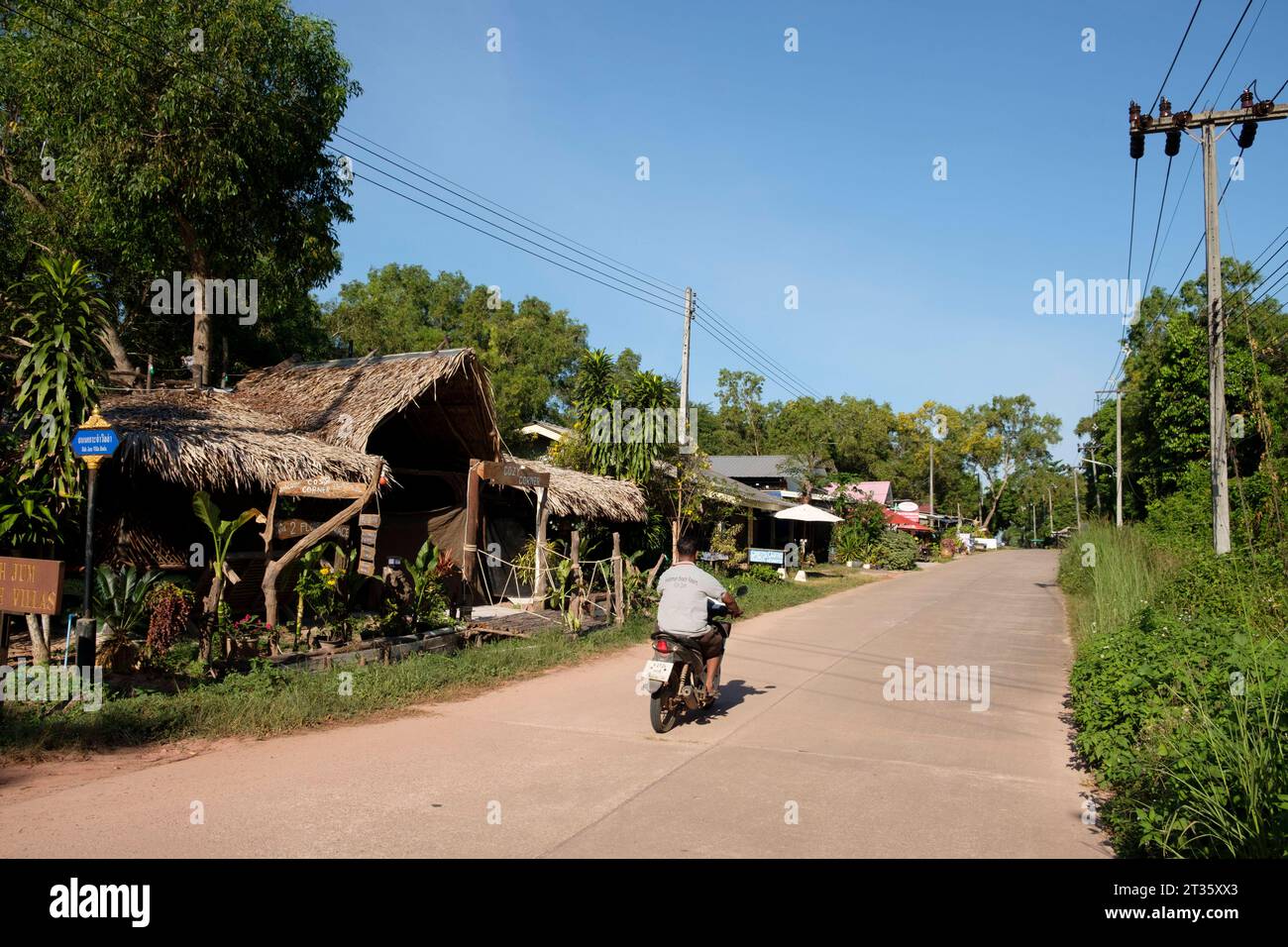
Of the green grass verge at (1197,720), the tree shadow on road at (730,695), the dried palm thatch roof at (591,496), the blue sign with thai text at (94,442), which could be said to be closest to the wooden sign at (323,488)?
the blue sign with thai text at (94,442)

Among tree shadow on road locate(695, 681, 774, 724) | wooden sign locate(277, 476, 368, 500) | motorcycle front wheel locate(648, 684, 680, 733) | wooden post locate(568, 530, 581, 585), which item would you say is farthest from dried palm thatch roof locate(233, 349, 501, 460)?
motorcycle front wheel locate(648, 684, 680, 733)

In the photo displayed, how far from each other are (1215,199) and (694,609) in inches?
507

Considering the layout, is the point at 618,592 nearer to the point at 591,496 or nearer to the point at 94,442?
Result: the point at 591,496

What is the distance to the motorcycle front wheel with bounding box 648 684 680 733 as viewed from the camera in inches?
295

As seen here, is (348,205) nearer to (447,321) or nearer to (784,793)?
(784,793)

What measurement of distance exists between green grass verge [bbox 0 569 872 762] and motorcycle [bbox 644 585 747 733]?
2.55m

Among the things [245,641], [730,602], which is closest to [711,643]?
[730,602]

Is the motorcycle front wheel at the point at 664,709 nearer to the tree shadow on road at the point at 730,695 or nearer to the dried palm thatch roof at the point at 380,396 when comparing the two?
the tree shadow on road at the point at 730,695

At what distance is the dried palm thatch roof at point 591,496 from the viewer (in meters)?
16.3

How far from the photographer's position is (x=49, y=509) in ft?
27.7

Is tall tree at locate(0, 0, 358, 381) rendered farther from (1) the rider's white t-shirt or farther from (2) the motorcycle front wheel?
(2) the motorcycle front wheel

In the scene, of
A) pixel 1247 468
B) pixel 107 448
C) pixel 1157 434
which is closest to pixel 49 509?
pixel 107 448

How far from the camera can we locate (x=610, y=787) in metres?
5.91

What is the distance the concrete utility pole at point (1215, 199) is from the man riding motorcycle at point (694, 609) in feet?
33.5
